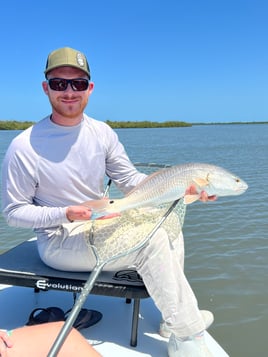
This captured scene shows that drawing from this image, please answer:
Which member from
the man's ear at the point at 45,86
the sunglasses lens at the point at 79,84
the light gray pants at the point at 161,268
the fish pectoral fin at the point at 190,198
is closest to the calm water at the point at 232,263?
the light gray pants at the point at 161,268

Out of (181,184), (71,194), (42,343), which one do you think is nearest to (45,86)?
(71,194)

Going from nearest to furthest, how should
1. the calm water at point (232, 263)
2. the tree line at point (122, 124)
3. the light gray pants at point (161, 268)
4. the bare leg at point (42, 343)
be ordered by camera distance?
the bare leg at point (42, 343), the light gray pants at point (161, 268), the calm water at point (232, 263), the tree line at point (122, 124)

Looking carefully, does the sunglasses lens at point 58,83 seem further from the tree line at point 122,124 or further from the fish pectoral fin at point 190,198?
the tree line at point 122,124

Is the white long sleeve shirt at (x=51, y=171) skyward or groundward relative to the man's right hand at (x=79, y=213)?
skyward

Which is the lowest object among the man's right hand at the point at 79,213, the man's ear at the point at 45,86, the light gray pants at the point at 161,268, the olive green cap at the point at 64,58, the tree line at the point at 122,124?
the light gray pants at the point at 161,268

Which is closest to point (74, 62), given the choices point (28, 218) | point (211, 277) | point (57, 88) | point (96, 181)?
point (57, 88)

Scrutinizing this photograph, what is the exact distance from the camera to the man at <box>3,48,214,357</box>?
265 centimetres

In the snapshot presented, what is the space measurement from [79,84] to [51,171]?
690mm

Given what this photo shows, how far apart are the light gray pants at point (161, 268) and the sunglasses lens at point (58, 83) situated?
1026 mm

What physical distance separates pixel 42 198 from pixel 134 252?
2.72ft

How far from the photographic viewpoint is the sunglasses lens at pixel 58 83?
2.99 metres

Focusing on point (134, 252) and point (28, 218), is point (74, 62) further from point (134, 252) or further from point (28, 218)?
point (134, 252)

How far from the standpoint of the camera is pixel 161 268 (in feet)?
8.76

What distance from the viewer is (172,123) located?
319 ft
